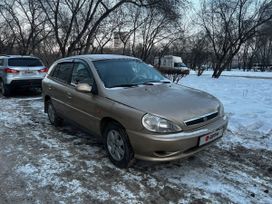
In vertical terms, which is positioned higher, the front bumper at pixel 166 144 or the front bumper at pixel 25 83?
the front bumper at pixel 25 83

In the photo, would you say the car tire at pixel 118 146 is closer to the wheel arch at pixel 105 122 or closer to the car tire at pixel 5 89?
the wheel arch at pixel 105 122

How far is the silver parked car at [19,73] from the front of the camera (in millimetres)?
10055

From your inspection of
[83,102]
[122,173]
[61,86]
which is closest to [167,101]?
[122,173]

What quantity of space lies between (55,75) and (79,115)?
1.65m

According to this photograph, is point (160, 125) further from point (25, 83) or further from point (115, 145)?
point (25, 83)

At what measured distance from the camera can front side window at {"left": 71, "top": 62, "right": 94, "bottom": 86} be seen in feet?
14.8

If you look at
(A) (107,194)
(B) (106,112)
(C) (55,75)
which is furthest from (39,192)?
(C) (55,75)

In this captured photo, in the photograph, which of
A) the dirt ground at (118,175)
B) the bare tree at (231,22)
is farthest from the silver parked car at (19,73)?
the bare tree at (231,22)

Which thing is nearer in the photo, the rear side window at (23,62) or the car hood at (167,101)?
the car hood at (167,101)

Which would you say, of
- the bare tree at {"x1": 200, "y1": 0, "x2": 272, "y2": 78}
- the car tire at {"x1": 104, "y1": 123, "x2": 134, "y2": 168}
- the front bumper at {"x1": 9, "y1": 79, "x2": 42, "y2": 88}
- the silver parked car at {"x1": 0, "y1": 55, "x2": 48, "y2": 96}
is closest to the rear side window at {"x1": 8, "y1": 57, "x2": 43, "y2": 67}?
the silver parked car at {"x1": 0, "y1": 55, "x2": 48, "y2": 96}

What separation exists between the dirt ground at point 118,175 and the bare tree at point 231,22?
64.0ft

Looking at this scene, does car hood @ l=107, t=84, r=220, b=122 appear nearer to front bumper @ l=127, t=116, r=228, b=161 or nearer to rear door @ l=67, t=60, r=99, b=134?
front bumper @ l=127, t=116, r=228, b=161

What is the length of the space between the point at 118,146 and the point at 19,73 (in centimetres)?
770

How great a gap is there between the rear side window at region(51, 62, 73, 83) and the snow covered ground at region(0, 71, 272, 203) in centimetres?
116
